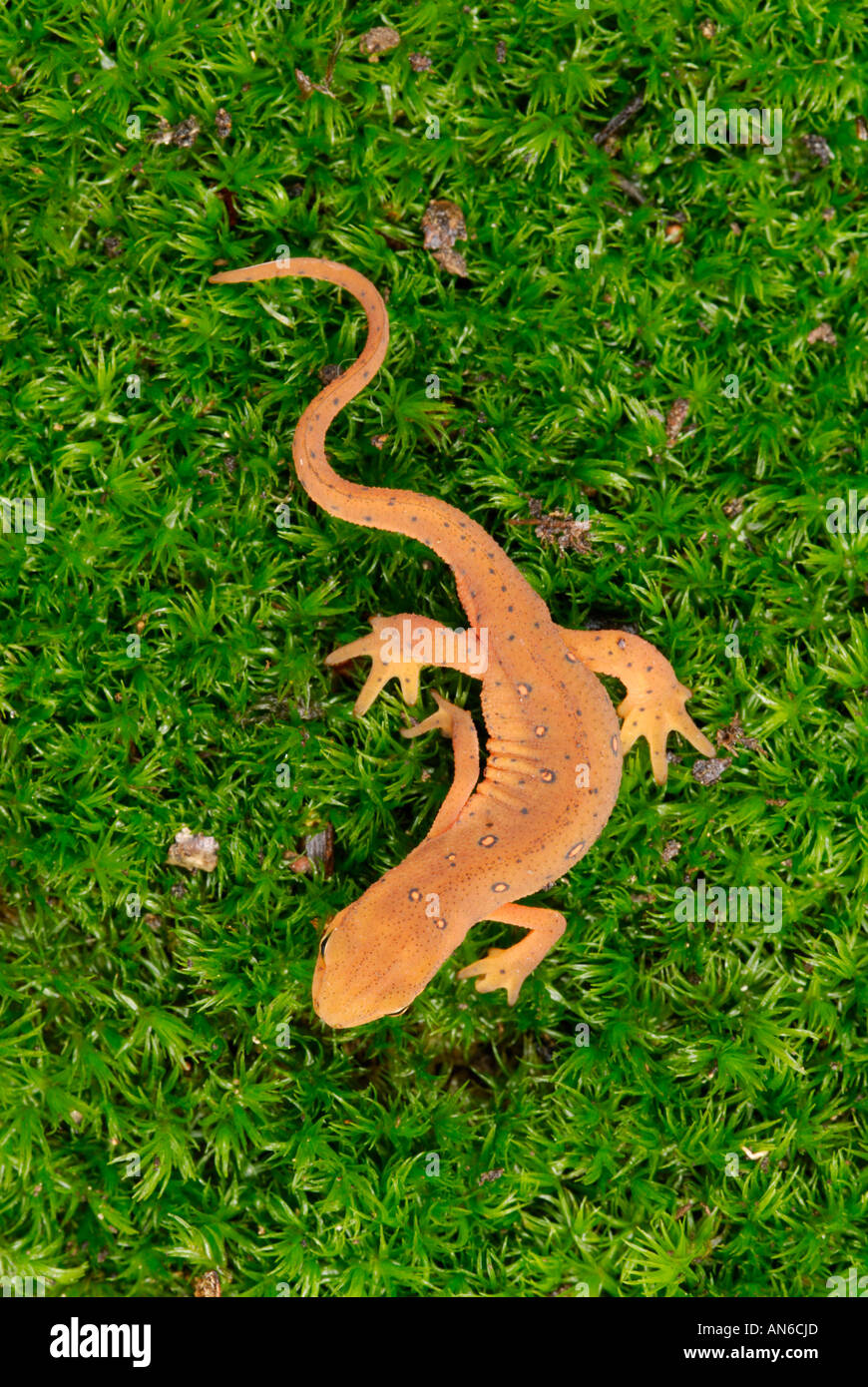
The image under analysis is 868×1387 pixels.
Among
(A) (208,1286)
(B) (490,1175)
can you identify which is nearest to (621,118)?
(B) (490,1175)

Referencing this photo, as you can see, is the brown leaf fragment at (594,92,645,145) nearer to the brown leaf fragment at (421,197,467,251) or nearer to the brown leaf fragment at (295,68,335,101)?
the brown leaf fragment at (421,197,467,251)

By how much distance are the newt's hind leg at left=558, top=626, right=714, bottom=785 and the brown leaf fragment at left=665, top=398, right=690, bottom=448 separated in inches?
45.1

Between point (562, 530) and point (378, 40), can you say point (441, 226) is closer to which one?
point (378, 40)

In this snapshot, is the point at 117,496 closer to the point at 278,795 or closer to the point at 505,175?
the point at 278,795

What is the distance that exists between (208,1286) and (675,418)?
200 inches

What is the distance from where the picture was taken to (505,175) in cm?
519

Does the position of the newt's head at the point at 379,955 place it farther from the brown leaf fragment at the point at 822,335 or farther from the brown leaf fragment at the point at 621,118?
the brown leaf fragment at the point at 621,118

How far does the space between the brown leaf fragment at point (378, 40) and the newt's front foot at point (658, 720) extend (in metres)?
3.56

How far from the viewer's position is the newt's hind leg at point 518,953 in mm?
4965

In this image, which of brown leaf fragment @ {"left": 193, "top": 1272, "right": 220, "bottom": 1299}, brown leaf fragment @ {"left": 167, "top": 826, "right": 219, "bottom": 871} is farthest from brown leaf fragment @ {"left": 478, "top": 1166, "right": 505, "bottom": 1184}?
brown leaf fragment @ {"left": 167, "top": 826, "right": 219, "bottom": 871}

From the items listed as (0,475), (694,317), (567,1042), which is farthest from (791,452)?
(0,475)

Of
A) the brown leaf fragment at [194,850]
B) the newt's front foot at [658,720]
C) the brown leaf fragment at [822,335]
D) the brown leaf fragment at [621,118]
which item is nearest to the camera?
the brown leaf fragment at [194,850]

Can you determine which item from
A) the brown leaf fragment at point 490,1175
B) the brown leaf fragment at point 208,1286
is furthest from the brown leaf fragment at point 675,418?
the brown leaf fragment at point 208,1286

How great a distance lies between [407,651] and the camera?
495 centimetres
